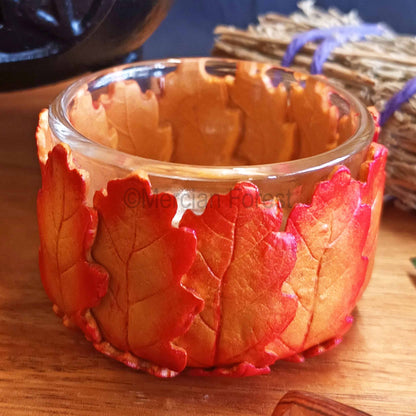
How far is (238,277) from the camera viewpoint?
0.30m

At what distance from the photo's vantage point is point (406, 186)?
518 millimetres

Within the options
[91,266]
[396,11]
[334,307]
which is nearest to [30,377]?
[91,266]

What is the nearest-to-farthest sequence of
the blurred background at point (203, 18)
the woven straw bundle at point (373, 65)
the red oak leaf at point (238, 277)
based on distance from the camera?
the red oak leaf at point (238, 277) → the woven straw bundle at point (373, 65) → the blurred background at point (203, 18)

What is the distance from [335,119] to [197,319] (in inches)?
7.5

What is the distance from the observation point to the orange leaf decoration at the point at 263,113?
462 millimetres

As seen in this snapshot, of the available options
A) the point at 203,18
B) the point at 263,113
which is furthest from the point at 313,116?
the point at 203,18

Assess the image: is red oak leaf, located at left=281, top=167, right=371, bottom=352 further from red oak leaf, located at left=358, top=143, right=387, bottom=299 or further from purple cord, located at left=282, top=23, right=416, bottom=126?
purple cord, located at left=282, top=23, right=416, bottom=126

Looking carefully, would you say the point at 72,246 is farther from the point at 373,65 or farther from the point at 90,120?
the point at 373,65

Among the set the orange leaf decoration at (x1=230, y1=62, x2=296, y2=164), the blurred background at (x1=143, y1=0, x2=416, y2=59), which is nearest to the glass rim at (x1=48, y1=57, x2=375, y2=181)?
the orange leaf decoration at (x1=230, y1=62, x2=296, y2=164)

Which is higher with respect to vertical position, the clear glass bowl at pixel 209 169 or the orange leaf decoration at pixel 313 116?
the clear glass bowl at pixel 209 169

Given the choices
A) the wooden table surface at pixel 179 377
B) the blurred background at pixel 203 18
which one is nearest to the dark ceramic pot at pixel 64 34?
the wooden table surface at pixel 179 377

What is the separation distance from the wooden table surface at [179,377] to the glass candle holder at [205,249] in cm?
1

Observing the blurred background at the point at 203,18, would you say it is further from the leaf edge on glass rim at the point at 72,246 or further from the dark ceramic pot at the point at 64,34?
the leaf edge on glass rim at the point at 72,246

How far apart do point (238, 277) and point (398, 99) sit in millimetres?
275
